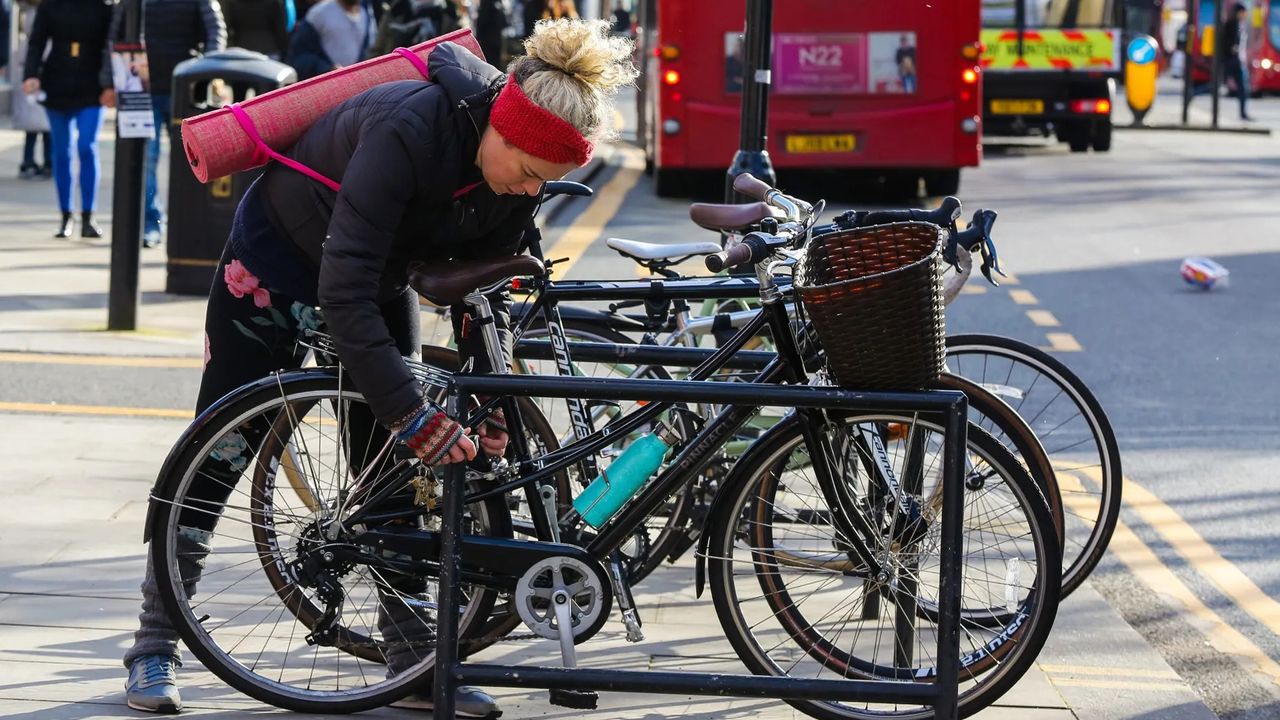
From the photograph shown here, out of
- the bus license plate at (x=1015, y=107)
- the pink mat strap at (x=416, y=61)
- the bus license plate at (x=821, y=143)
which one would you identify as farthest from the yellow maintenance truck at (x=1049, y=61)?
the pink mat strap at (x=416, y=61)

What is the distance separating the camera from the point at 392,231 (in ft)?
11.0

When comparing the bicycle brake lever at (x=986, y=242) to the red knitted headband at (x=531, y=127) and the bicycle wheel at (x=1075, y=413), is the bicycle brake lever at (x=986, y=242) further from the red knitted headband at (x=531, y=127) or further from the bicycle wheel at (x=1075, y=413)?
the red knitted headband at (x=531, y=127)

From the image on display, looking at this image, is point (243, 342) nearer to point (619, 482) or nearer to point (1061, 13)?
point (619, 482)

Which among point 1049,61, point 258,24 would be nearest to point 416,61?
point 258,24

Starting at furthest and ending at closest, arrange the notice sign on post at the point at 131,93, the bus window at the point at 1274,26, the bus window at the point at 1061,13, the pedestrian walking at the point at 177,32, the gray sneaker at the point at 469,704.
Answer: the bus window at the point at 1274,26 < the bus window at the point at 1061,13 < the pedestrian walking at the point at 177,32 < the notice sign on post at the point at 131,93 < the gray sneaker at the point at 469,704

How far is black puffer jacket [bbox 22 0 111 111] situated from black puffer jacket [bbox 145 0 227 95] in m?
0.43

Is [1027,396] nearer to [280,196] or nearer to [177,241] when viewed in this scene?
[280,196]

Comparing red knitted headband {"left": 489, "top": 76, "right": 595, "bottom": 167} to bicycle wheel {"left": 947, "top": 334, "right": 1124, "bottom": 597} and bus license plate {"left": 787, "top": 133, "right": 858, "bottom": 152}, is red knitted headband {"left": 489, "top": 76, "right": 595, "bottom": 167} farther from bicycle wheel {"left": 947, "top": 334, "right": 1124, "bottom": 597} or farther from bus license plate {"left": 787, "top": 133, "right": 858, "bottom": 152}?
bus license plate {"left": 787, "top": 133, "right": 858, "bottom": 152}

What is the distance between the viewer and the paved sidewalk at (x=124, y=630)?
12.7 feet

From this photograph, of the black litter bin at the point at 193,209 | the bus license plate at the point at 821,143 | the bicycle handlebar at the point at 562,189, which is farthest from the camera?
the bus license plate at the point at 821,143

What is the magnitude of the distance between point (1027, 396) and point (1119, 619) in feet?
2.12

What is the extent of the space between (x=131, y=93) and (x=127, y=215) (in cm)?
55

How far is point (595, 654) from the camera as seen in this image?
14.0 ft

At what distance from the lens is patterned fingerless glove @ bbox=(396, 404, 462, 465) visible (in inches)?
130
